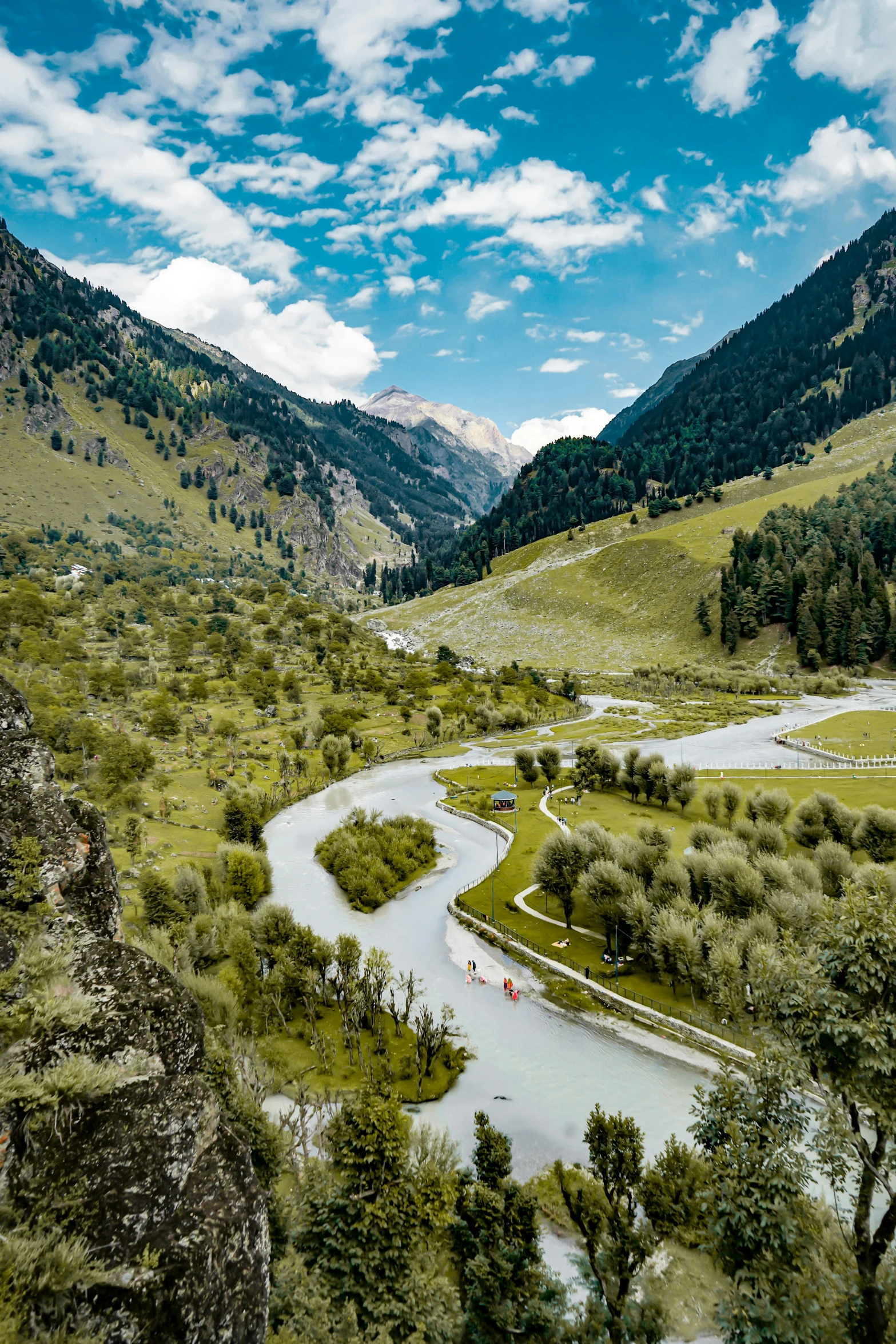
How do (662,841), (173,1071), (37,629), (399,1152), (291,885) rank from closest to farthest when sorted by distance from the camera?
1. (173,1071)
2. (399,1152)
3. (662,841)
4. (291,885)
5. (37,629)

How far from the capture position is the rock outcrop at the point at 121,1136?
10328 millimetres

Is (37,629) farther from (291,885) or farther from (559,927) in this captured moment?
(559,927)

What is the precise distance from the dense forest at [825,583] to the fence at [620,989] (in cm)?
14051

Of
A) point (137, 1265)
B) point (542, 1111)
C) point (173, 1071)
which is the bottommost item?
point (542, 1111)

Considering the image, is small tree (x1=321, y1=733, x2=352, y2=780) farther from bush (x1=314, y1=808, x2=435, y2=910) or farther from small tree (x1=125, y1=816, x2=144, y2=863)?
small tree (x1=125, y1=816, x2=144, y2=863)

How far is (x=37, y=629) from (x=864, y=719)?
7010 inches

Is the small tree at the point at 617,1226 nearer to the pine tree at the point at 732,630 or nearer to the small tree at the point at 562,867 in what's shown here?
the small tree at the point at 562,867

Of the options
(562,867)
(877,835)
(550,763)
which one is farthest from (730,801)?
(550,763)

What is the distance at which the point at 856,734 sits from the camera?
4070 inches

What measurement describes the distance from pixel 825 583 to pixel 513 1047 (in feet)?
543

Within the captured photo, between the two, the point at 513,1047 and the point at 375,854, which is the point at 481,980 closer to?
the point at 513,1047

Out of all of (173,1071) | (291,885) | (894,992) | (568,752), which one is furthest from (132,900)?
(568,752)

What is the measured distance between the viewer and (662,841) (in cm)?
5731

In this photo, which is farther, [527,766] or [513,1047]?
[527,766]
